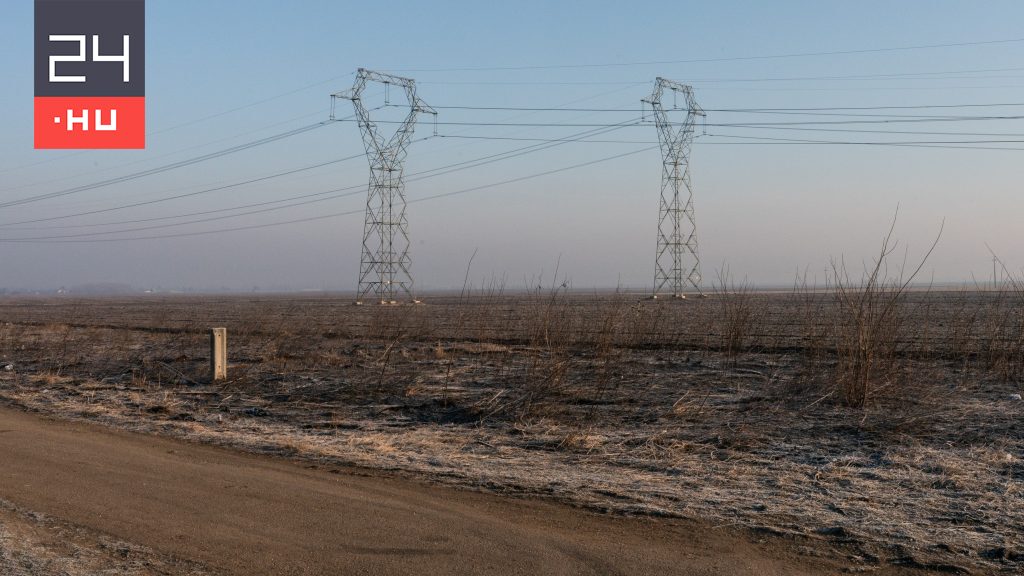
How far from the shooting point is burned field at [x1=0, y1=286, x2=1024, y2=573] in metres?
8.03

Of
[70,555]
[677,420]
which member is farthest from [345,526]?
[677,420]

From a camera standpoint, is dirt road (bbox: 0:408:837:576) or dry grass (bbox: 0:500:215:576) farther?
dirt road (bbox: 0:408:837:576)

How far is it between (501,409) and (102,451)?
6.12 metres

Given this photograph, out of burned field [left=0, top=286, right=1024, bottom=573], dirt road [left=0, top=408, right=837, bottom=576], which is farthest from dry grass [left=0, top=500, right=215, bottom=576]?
burned field [left=0, top=286, right=1024, bottom=573]

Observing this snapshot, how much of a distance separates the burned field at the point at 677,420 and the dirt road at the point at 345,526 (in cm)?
60

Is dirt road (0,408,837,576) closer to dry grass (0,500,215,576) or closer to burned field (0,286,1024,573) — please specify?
dry grass (0,500,215,576)

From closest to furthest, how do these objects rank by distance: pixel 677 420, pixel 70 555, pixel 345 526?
pixel 70 555 < pixel 345 526 < pixel 677 420

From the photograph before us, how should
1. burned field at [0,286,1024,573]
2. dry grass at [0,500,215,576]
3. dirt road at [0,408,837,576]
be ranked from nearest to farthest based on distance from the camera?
dry grass at [0,500,215,576], dirt road at [0,408,837,576], burned field at [0,286,1024,573]

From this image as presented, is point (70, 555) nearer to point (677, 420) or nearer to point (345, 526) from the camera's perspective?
point (345, 526)

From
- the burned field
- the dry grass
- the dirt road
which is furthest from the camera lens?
the burned field

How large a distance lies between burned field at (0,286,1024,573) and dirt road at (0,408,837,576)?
0.60 m

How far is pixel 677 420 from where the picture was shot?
13.6 meters

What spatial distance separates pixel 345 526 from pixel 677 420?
730 cm

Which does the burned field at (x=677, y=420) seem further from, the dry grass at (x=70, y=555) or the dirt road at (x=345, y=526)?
the dry grass at (x=70, y=555)
